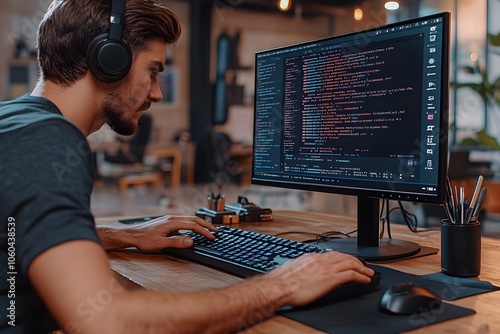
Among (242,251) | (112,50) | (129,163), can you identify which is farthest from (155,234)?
(129,163)

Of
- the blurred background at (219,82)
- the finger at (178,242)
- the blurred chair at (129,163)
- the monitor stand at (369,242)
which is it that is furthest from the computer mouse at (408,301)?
the blurred chair at (129,163)

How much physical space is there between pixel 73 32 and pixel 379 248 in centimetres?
81

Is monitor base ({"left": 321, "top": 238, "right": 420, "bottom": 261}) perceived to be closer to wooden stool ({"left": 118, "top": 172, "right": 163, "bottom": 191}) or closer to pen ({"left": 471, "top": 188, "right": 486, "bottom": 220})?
pen ({"left": 471, "top": 188, "right": 486, "bottom": 220})

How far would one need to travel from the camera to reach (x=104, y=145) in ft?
25.9

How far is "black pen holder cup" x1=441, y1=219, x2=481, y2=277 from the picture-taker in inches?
42.8

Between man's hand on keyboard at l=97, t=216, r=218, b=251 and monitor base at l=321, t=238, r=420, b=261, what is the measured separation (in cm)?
30

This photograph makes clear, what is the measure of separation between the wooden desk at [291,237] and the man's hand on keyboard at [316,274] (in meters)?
0.05

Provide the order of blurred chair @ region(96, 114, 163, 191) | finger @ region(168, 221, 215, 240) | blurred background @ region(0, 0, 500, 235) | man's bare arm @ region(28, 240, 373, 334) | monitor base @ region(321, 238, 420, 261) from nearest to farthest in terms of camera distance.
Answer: man's bare arm @ region(28, 240, 373, 334), monitor base @ region(321, 238, 420, 261), finger @ region(168, 221, 215, 240), blurred chair @ region(96, 114, 163, 191), blurred background @ region(0, 0, 500, 235)

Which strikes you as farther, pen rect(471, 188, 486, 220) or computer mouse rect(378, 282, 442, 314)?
pen rect(471, 188, 486, 220)

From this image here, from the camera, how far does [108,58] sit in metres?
0.96

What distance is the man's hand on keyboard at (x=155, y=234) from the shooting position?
1.30 metres

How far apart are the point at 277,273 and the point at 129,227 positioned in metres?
0.62

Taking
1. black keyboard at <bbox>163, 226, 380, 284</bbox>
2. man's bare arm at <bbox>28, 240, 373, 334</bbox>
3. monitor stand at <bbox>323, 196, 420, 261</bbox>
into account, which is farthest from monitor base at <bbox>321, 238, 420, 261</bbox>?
man's bare arm at <bbox>28, 240, 373, 334</bbox>

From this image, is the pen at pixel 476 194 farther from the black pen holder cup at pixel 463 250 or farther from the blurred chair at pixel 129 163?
the blurred chair at pixel 129 163
